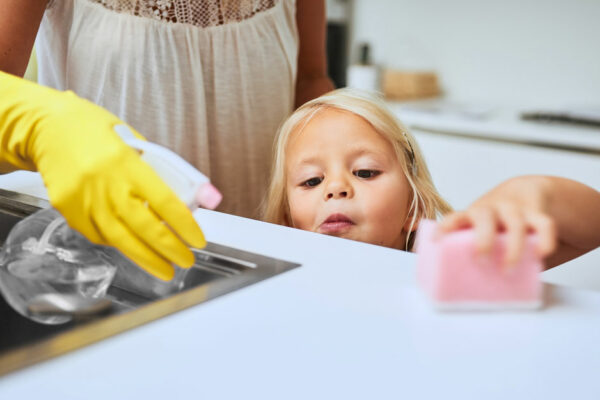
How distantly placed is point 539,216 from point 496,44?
2.09m

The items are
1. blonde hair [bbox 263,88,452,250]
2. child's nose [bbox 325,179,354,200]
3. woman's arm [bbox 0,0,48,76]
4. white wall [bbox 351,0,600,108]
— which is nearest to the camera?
woman's arm [bbox 0,0,48,76]

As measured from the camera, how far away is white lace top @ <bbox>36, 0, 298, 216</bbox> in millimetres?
1079

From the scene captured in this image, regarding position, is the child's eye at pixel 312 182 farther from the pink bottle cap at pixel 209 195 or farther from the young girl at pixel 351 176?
the pink bottle cap at pixel 209 195

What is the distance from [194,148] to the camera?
120 cm

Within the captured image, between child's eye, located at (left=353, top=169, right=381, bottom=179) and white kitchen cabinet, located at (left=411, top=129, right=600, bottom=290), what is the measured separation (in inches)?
35.8

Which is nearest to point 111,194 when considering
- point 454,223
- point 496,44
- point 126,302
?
point 126,302

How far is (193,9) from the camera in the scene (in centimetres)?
111

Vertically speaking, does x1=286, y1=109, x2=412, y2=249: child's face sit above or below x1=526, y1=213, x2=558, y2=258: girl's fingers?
below

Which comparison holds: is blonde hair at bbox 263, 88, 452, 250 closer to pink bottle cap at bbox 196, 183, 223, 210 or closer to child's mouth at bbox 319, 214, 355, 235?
child's mouth at bbox 319, 214, 355, 235

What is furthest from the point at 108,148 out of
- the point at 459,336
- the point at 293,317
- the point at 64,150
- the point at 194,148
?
the point at 194,148

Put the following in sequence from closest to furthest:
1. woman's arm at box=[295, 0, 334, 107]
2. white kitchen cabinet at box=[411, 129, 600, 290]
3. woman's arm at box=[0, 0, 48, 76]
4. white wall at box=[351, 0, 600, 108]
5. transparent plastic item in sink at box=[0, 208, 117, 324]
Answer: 1. transparent plastic item in sink at box=[0, 208, 117, 324]
2. woman's arm at box=[0, 0, 48, 76]
3. woman's arm at box=[295, 0, 334, 107]
4. white kitchen cabinet at box=[411, 129, 600, 290]
5. white wall at box=[351, 0, 600, 108]

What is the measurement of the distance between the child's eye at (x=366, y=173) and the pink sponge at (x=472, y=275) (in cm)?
54

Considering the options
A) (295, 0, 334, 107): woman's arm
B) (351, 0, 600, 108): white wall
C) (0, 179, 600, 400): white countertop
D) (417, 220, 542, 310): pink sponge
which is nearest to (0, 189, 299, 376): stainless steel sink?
(0, 179, 600, 400): white countertop

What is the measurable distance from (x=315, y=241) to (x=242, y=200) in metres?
0.61
